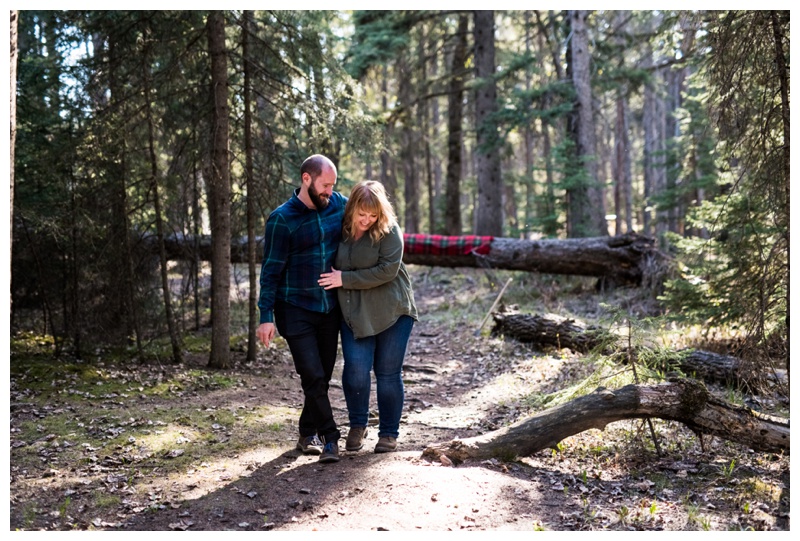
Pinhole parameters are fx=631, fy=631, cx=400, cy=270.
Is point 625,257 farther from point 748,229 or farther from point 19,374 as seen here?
point 19,374

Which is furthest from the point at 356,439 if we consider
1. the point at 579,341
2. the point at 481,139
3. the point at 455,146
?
the point at 455,146

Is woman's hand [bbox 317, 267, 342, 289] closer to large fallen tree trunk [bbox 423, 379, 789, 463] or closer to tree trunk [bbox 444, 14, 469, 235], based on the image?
large fallen tree trunk [bbox 423, 379, 789, 463]

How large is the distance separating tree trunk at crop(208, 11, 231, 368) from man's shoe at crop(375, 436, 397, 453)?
397 cm

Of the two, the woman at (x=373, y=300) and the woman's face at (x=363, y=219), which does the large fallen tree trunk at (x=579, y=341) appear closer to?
the woman at (x=373, y=300)

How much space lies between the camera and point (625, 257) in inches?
492

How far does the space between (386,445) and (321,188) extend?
2.11 m

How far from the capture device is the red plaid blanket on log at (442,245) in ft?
46.6

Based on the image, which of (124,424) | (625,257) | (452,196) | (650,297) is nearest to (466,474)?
(124,424)

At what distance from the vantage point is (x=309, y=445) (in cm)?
527

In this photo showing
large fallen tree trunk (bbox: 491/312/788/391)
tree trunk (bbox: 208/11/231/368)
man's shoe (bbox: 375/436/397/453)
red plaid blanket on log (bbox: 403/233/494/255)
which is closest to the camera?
man's shoe (bbox: 375/436/397/453)

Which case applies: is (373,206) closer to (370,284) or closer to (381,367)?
(370,284)

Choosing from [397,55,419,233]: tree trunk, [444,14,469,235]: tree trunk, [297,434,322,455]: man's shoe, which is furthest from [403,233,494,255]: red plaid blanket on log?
[297,434,322,455]: man's shoe

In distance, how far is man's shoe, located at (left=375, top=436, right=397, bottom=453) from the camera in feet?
16.7

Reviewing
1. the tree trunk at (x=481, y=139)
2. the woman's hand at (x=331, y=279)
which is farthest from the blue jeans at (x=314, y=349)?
the tree trunk at (x=481, y=139)
